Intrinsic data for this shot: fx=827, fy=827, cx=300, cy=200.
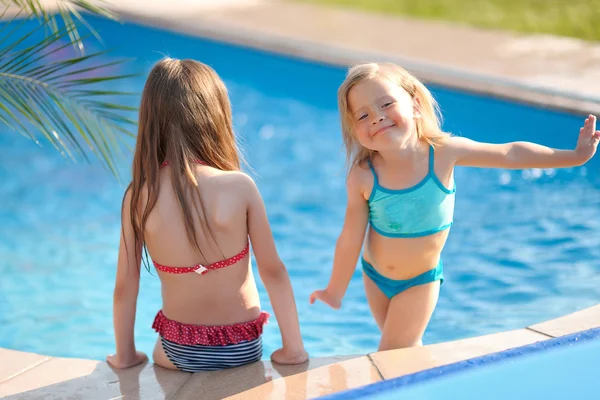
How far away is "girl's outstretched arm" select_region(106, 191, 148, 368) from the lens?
132 inches

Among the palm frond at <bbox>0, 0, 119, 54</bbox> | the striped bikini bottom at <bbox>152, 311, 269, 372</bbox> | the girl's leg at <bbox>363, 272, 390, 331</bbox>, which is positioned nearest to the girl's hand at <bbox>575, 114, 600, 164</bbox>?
the girl's leg at <bbox>363, 272, 390, 331</bbox>

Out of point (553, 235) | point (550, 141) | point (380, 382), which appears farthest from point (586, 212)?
point (380, 382)

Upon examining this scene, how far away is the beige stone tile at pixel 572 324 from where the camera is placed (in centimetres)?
336

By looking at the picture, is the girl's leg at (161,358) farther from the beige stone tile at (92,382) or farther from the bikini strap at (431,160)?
the bikini strap at (431,160)

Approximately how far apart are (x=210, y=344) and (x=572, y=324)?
1494mm

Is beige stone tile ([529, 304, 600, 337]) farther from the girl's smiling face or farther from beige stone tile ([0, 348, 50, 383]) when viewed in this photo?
beige stone tile ([0, 348, 50, 383])

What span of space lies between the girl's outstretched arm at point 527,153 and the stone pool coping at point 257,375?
0.67 meters

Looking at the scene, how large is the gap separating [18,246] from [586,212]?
4323 mm

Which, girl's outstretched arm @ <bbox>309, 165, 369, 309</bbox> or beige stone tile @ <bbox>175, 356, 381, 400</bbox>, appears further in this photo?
girl's outstretched arm @ <bbox>309, 165, 369, 309</bbox>

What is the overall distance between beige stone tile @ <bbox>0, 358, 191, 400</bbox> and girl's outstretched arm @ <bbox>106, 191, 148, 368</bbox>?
0.21 ft

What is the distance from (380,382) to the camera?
2.92 m

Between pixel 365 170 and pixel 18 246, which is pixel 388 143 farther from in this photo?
pixel 18 246

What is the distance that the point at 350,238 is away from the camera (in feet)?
11.5

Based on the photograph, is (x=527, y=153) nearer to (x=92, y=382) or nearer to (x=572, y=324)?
(x=572, y=324)
